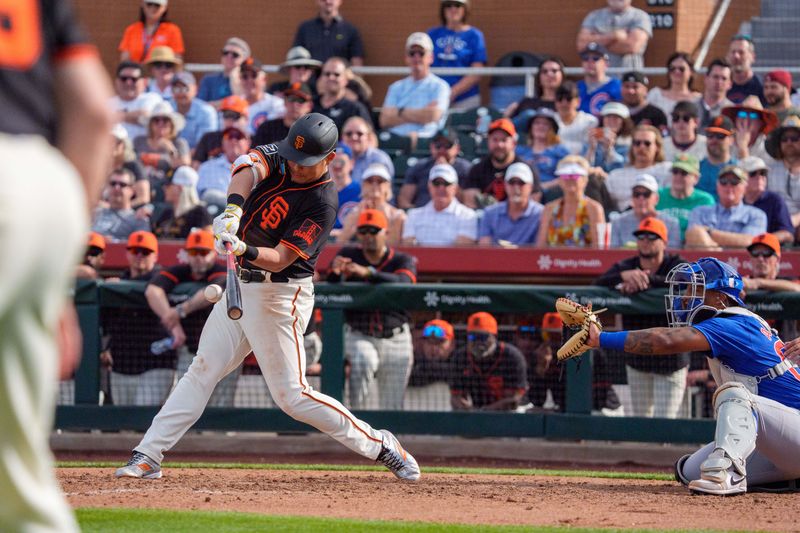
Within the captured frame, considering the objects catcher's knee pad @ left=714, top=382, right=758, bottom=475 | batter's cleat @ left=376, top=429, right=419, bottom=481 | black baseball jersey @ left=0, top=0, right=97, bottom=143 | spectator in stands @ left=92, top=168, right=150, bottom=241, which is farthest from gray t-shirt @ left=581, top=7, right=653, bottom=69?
black baseball jersey @ left=0, top=0, right=97, bottom=143

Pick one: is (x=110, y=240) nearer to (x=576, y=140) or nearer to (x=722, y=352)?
(x=576, y=140)

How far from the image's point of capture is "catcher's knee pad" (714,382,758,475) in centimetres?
636

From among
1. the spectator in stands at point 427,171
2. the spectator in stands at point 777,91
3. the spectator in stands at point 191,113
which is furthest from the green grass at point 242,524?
the spectator in stands at point 191,113

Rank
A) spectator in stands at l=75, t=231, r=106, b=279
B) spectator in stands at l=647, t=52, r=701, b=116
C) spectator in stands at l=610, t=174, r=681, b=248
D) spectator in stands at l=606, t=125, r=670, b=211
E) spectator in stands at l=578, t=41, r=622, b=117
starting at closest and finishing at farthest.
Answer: spectator in stands at l=75, t=231, r=106, b=279 → spectator in stands at l=610, t=174, r=681, b=248 → spectator in stands at l=606, t=125, r=670, b=211 → spectator in stands at l=647, t=52, r=701, b=116 → spectator in stands at l=578, t=41, r=622, b=117

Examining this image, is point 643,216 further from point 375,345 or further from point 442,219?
point 375,345

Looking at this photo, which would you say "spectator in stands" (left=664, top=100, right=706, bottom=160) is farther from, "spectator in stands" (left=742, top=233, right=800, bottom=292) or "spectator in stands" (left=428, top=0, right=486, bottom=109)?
"spectator in stands" (left=428, top=0, right=486, bottom=109)

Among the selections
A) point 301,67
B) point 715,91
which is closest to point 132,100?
point 301,67

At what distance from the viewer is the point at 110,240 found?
1115cm

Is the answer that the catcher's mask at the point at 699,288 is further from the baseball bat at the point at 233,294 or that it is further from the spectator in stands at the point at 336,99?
the spectator in stands at the point at 336,99

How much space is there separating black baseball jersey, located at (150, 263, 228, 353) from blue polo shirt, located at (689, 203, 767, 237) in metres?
4.12

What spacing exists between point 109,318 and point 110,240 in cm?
146

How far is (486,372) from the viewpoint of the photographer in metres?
9.53

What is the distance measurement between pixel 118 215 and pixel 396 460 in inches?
209

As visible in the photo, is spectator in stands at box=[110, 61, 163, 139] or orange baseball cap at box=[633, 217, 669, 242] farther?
spectator in stands at box=[110, 61, 163, 139]
